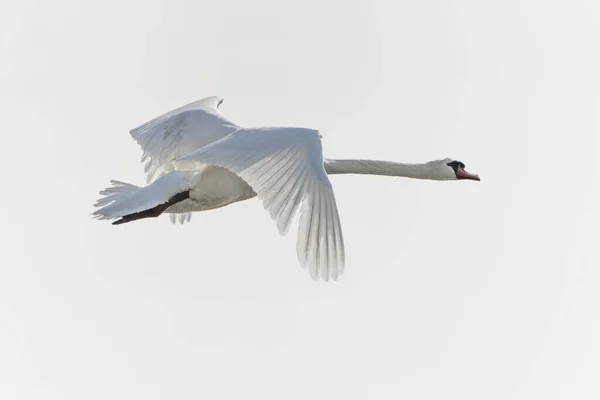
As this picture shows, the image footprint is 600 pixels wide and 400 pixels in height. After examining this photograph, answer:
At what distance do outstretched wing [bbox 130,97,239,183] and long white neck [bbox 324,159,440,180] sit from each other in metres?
1.22

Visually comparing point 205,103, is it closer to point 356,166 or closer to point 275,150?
point 356,166

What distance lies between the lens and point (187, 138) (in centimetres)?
1608

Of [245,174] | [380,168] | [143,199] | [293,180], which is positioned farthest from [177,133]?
[293,180]

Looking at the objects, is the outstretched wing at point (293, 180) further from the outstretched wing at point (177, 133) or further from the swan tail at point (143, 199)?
the outstretched wing at point (177, 133)

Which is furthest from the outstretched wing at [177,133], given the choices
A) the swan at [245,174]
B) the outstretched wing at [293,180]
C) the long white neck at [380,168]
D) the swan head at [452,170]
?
the swan head at [452,170]

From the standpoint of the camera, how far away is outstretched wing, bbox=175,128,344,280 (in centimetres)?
1264

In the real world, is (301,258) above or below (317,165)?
below

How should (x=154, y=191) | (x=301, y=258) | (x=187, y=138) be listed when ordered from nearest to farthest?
(x=301, y=258), (x=154, y=191), (x=187, y=138)

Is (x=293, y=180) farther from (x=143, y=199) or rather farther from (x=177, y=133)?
(x=177, y=133)

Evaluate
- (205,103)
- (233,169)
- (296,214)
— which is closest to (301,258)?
(296,214)

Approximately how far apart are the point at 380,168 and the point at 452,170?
0.96m

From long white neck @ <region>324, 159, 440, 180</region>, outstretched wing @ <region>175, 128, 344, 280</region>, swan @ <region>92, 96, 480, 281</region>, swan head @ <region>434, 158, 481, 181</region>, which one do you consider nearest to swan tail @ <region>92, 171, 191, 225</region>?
swan @ <region>92, 96, 480, 281</region>

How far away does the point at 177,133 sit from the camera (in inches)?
639

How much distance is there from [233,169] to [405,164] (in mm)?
3651
